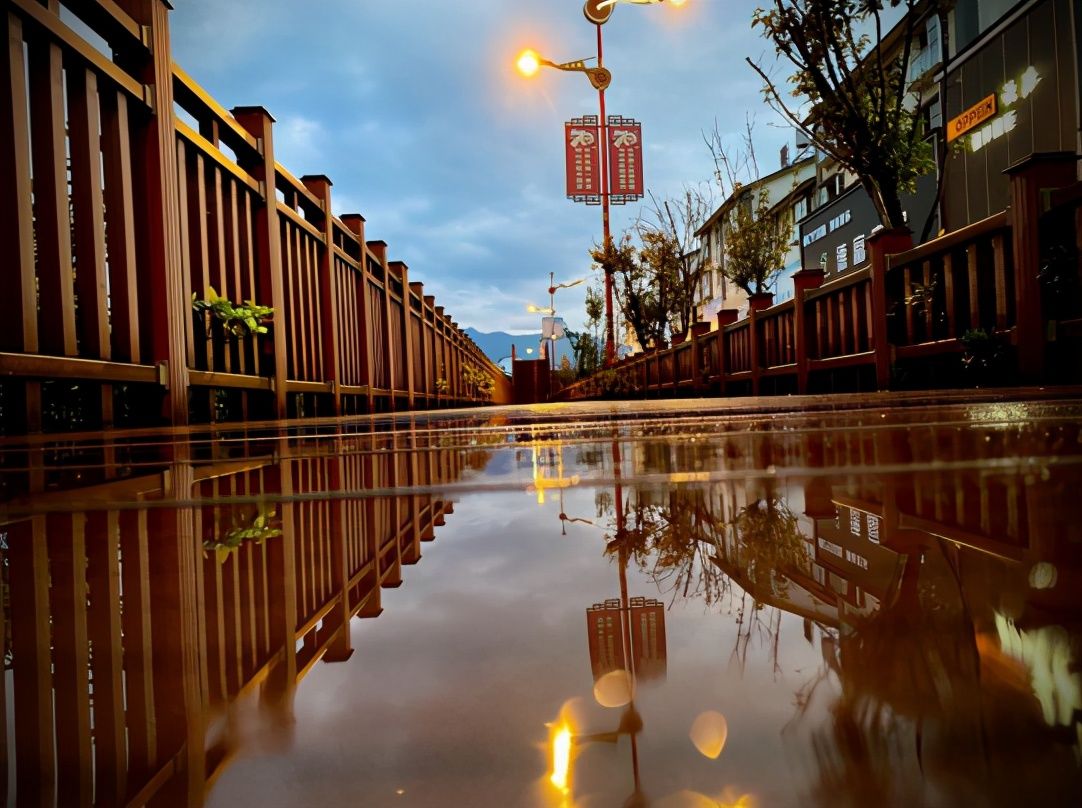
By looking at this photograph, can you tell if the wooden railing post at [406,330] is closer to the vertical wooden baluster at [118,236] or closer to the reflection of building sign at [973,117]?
the vertical wooden baluster at [118,236]

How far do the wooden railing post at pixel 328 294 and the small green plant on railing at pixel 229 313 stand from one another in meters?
1.87

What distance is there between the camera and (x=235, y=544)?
0.49 m

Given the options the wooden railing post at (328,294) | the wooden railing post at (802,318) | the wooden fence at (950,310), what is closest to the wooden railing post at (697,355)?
the wooden fence at (950,310)

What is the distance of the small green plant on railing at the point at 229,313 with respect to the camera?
11.8 feet

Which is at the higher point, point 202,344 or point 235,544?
point 202,344

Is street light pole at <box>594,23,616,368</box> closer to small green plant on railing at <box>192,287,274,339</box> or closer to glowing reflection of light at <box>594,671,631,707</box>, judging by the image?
small green plant on railing at <box>192,287,274,339</box>

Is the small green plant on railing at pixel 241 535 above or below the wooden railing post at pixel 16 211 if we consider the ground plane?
below

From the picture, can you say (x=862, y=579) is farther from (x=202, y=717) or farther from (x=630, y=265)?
(x=630, y=265)

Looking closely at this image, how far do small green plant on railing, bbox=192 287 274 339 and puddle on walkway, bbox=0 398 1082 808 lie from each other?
134 inches

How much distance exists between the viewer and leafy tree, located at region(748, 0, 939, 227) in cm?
515

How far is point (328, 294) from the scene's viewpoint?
585cm

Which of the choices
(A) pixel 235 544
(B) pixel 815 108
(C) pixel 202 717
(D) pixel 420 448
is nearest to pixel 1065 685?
(C) pixel 202 717

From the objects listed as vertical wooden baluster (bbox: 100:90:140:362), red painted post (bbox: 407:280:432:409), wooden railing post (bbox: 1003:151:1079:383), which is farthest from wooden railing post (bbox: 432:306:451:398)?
wooden railing post (bbox: 1003:151:1079:383)

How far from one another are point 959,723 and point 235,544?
0.46 meters
